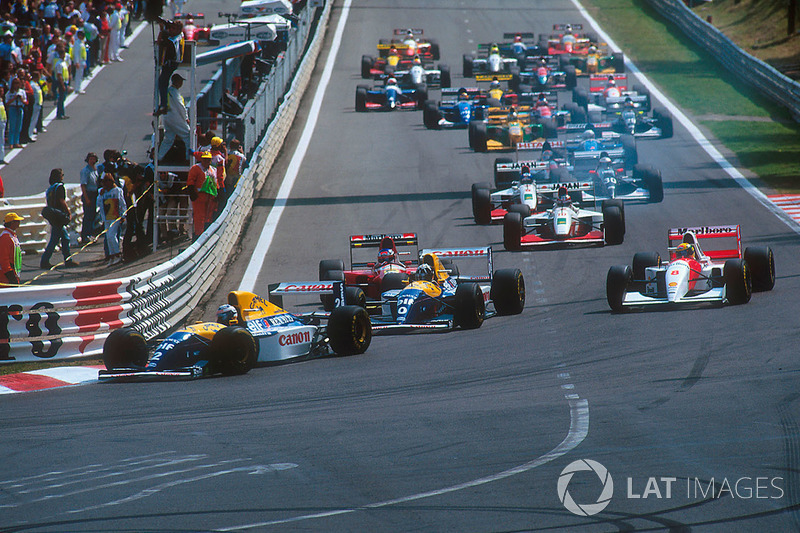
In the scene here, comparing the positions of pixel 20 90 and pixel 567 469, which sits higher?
pixel 20 90

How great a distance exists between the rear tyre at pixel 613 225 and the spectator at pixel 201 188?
267 inches

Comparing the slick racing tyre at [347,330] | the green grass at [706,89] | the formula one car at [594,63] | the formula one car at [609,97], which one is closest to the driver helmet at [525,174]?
the green grass at [706,89]

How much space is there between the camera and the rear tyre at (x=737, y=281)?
1423cm

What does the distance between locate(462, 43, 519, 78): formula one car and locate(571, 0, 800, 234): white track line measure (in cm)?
463

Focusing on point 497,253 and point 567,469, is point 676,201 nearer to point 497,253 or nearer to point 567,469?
point 497,253

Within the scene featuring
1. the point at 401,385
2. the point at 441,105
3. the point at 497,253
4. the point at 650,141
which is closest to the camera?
the point at 401,385

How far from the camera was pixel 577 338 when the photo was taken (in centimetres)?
1320

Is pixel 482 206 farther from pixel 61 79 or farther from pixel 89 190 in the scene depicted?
pixel 61 79

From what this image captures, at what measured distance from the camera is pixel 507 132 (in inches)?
1145

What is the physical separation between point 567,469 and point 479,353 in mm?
5247

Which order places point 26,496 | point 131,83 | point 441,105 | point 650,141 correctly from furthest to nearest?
point 131,83 → point 441,105 → point 650,141 → point 26,496

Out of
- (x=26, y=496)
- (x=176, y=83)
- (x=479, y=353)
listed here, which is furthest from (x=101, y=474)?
(x=176, y=83)

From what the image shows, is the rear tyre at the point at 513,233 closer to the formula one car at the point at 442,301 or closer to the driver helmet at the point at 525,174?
the driver helmet at the point at 525,174

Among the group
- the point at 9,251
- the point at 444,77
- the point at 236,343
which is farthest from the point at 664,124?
the point at 236,343
